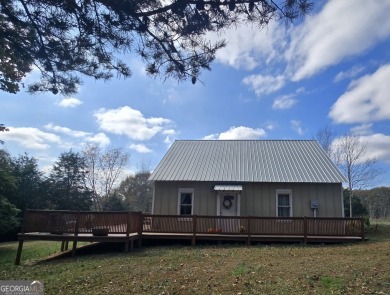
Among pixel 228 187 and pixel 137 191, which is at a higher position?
pixel 137 191

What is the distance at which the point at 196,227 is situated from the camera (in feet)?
44.5

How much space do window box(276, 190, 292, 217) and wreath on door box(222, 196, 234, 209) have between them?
7.11 feet

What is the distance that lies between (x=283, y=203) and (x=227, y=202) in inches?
104

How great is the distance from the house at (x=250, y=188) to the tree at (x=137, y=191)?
29.0 m

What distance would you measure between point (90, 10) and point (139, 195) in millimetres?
42723

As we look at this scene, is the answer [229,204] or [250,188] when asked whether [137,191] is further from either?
[250,188]

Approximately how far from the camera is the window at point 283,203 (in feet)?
52.1

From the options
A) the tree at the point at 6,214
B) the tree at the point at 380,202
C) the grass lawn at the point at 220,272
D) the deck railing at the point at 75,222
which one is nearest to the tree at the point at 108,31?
the grass lawn at the point at 220,272

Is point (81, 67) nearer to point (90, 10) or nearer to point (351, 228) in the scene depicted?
point (90, 10)

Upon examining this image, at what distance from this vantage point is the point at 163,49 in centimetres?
545

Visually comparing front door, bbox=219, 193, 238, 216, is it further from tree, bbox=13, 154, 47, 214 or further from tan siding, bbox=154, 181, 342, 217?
tree, bbox=13, 154, 47, 214

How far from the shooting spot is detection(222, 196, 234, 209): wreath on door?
16.1 meters

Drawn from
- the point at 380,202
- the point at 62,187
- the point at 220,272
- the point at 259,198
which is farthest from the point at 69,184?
the point at 380,202

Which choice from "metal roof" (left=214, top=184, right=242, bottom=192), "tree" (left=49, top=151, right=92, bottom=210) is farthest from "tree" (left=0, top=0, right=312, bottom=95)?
"tree" (left=49, top=151, right=92, bottom=210)
